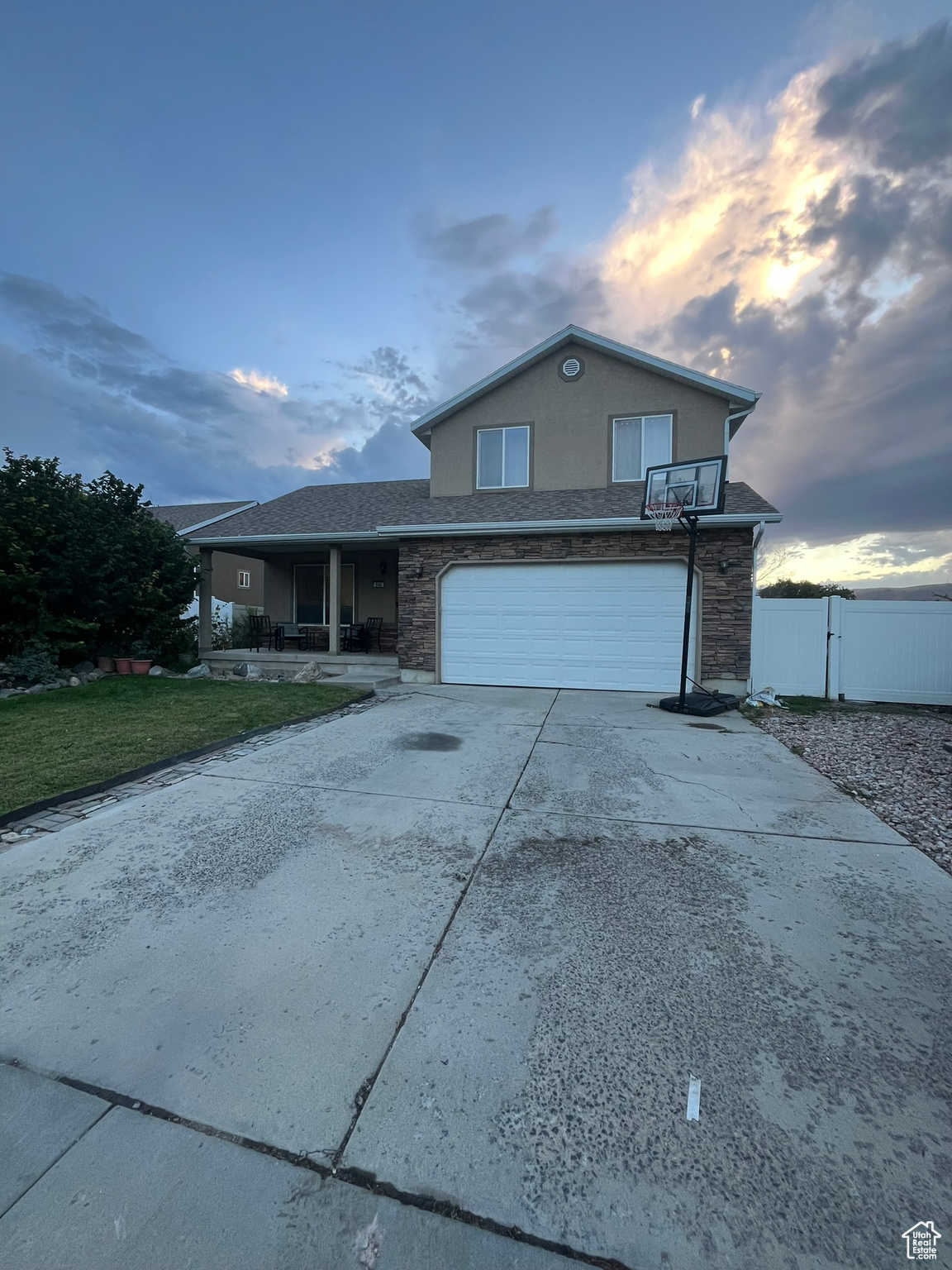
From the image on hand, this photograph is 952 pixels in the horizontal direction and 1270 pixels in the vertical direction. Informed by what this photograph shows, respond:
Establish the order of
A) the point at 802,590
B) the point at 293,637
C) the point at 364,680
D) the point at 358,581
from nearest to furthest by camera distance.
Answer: the point at 364,680, the point at 293,637, the point at 358,581, the point at 802,590


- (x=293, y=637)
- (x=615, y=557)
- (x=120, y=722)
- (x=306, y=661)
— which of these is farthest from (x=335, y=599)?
(x=615, y=557)

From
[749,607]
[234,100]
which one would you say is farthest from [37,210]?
[749,607]

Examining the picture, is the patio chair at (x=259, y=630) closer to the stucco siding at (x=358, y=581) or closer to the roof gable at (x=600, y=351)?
the stucco siding at (x=358, y=581)

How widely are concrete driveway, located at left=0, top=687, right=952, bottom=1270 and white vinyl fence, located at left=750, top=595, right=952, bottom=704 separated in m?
6.42

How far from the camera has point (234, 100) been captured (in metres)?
10.2

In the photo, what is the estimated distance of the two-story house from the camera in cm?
1009

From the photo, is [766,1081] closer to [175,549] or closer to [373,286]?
[175,549]

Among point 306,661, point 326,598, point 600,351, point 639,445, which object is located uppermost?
point 600,351

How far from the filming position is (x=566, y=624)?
10.6 metres

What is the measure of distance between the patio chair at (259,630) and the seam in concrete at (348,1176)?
1311cm

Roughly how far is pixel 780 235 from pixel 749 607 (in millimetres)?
7221

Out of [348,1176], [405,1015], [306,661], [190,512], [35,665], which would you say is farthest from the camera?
[190,512]

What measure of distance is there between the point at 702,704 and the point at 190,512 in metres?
18.9

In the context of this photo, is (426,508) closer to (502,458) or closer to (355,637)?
(502,458)
